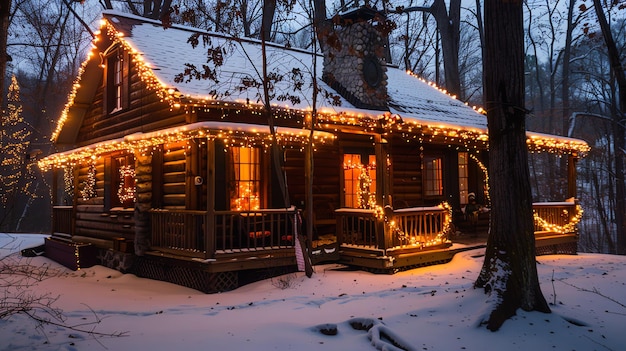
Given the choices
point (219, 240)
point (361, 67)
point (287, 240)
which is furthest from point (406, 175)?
point (219, 240)

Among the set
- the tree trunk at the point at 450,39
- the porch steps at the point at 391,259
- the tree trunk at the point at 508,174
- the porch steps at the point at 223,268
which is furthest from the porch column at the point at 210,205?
the tree trunk at the point at 450,39

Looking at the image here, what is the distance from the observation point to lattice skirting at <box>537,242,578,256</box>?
13.4 m

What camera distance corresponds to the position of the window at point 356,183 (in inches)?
538

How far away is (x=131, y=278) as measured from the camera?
1165 cm

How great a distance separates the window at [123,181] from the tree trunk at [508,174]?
9.64 metres

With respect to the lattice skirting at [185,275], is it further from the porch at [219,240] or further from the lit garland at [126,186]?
the lit garland at [126,186]

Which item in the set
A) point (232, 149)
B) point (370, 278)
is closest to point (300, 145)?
point (232, 149)

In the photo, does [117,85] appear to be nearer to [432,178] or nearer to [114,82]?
[114,82]

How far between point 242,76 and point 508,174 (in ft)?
24.8

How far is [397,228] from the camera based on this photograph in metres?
10.5

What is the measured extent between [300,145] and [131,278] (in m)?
5.40

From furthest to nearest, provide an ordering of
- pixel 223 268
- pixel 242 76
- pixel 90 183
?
1. pixel 90 183
2. pixel 242 76
3. pixel 223 268

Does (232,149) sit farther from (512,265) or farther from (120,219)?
(512,265)

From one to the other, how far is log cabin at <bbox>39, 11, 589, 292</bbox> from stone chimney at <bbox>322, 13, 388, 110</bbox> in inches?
1.6
